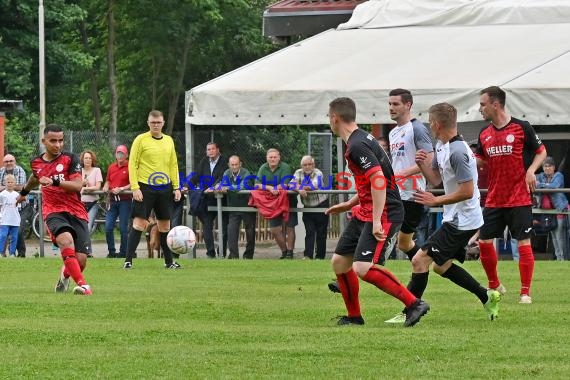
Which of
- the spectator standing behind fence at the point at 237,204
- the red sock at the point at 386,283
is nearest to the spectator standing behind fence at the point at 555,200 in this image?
the spectator standing behind fence at the point at 237,204

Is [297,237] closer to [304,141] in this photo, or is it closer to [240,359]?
[304,141]

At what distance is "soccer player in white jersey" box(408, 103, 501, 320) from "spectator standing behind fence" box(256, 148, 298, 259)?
960 cm

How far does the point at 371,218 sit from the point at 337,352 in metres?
1.75

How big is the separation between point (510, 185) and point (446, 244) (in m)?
1.82

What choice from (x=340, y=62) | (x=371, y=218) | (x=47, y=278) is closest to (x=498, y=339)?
(x=371, y=218)

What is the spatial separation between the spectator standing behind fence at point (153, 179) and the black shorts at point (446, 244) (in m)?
7.14

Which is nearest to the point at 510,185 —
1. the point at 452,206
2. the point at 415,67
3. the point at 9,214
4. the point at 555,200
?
the point at 452,206

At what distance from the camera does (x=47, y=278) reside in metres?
17.0

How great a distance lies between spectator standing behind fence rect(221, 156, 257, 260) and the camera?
2184 centimetres

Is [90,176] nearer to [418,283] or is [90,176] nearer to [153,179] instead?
[153,179]

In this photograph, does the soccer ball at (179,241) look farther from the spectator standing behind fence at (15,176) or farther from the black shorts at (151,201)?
the spectator standing behind fence at (15,176)

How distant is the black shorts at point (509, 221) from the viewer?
1335cm

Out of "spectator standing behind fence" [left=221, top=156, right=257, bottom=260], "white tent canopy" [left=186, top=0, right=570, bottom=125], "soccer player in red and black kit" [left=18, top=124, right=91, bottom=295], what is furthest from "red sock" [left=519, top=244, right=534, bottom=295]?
"spectator standing behind fence" [left=221, top=156, right=257, bottom=260]

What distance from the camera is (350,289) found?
37.1 ft
